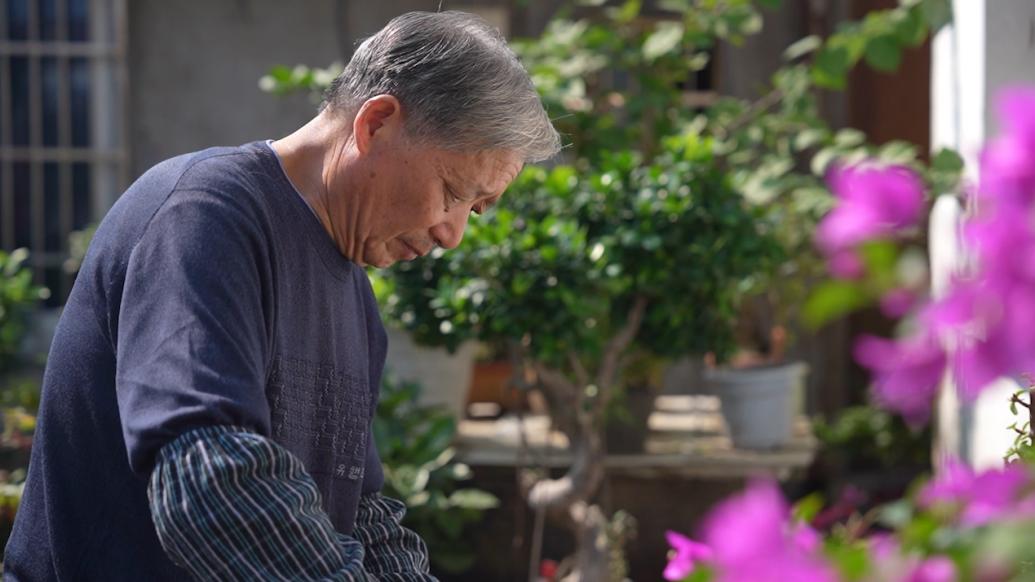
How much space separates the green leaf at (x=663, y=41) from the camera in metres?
4.51

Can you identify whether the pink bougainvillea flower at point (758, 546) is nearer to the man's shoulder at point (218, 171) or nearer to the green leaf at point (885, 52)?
the man's shoulder at point (218, 171)

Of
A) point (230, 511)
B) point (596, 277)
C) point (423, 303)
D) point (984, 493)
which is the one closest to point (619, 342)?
point (596, 277)

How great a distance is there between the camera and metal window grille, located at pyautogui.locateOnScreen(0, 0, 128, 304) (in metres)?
6.11

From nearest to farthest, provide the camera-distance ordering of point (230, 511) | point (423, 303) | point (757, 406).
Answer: point (230, 511)
point (423, 303)
point (757, 406)

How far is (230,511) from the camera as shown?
4.39 feet

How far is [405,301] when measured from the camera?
3.80 meters

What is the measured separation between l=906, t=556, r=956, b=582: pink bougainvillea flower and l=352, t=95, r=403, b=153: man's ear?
1.11 metres

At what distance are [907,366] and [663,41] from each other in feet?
13.2

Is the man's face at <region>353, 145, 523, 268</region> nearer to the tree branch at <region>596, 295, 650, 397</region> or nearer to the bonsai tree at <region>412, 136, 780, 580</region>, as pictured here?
the bonsai tree at <region>412, 136, 780, 580</region>


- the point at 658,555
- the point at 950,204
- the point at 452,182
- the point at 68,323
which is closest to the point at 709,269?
the point at 950,204

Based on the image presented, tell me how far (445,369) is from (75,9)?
2.74 m

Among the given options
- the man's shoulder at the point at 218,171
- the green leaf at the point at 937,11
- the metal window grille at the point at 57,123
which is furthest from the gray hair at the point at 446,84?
the metal window grille at the point at 57,123

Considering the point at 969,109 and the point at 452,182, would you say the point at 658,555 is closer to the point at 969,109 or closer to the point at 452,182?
the point at 969,109

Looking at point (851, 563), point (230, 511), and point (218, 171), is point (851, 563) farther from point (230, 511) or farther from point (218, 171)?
point (218, 171)
